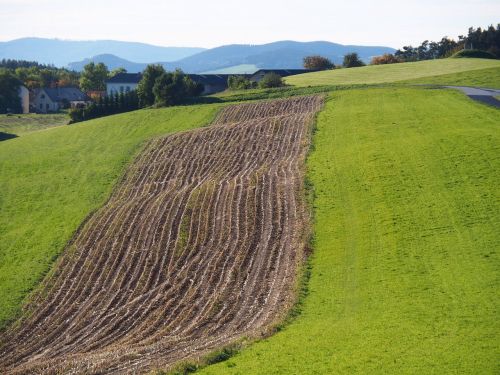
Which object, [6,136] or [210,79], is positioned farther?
[210,79]

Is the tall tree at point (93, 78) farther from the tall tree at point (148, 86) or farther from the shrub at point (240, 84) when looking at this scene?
the tall tree at point (148, 86)

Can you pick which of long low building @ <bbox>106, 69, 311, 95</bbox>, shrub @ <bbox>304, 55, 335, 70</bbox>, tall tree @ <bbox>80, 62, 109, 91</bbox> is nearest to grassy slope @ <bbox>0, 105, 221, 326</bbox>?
long low building @ <bbox>106, 69, 311, 95</bbox>

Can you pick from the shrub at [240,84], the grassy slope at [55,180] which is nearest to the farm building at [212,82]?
the shrub at [240,84]

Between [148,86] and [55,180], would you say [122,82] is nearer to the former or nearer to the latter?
[148,86]

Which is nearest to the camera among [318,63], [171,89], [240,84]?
[171,89]

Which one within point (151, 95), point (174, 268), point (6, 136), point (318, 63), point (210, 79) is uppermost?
point (318, 63)

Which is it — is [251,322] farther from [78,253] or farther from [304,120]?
[304,120]

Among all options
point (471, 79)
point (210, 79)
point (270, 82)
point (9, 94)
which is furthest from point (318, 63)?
point (471, 79)

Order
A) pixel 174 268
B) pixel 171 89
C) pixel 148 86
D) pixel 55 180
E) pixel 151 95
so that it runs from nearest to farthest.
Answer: pixel 174 268, pixel 55 180, pixel 171 89, pixel 148 86, pixel 151 95
